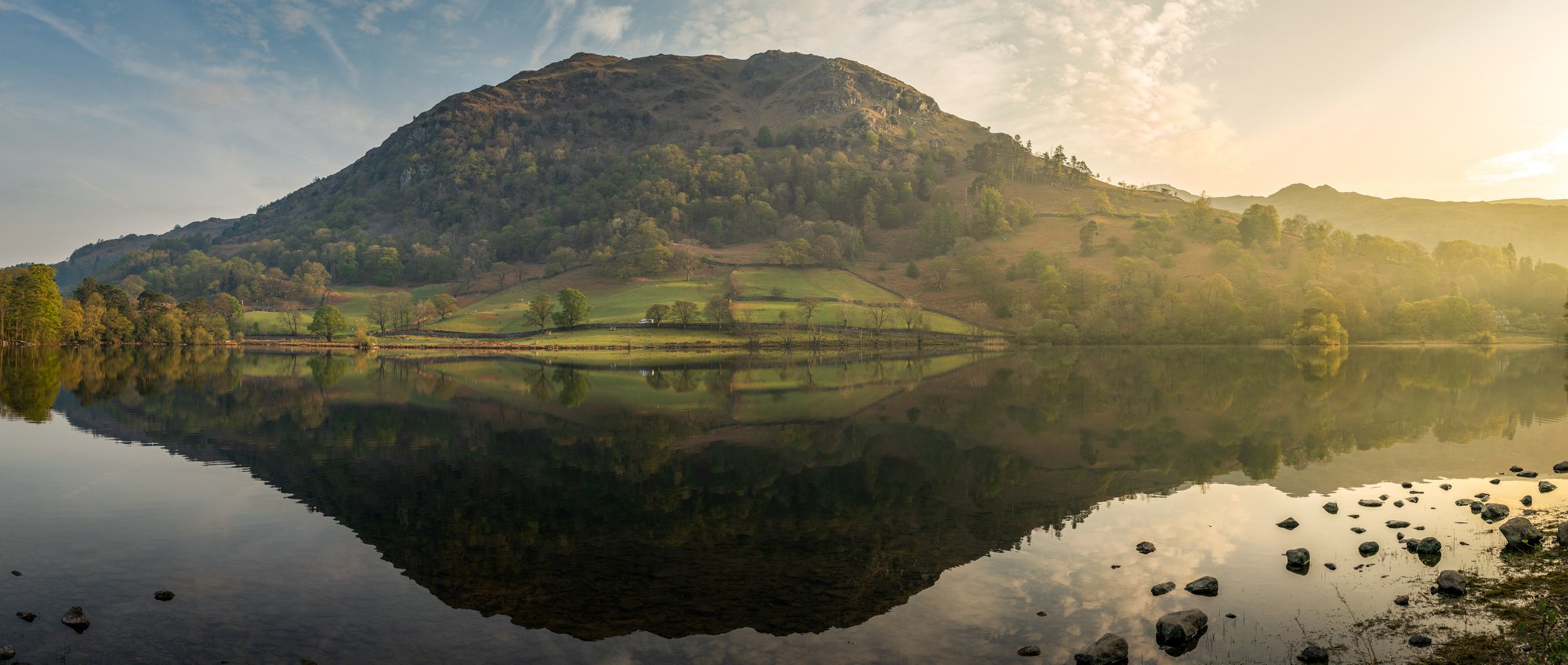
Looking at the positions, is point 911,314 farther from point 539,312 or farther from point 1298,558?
point 1298,558

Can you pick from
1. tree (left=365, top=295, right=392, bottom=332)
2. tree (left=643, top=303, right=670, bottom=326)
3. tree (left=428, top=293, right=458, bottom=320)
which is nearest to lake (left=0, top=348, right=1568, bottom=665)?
tree (left=643, top=303, right=670, bottom=326)

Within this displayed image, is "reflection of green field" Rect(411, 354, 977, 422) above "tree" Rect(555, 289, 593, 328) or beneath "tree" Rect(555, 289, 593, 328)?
beneath

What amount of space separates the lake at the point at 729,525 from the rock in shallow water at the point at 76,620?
0.17 meters

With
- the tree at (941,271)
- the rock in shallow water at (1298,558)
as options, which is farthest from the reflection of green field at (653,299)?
the rock in shallow water at (1298,558)

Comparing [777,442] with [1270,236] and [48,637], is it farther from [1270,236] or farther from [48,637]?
[1270,236]

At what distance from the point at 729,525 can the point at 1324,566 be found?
13275 mm

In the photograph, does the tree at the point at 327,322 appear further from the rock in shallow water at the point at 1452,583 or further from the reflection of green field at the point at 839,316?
A: the rock in shallow water at the point at 1452,583

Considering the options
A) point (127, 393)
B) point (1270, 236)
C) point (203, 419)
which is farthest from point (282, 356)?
point (1270, 236)

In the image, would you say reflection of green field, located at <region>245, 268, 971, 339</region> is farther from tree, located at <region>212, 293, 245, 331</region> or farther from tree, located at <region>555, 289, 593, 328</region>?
tree, located at <region>555, 289, 593, 328</region>

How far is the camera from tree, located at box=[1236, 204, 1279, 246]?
184125 millimetres

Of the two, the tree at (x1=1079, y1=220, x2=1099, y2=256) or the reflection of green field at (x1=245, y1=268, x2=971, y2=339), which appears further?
the tree at (x1=1079, y1=220, x2=1099, y2=256)

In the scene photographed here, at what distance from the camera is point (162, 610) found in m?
12.6

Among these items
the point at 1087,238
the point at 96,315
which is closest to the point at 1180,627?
the point at 96,315

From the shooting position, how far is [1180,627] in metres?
11.5
